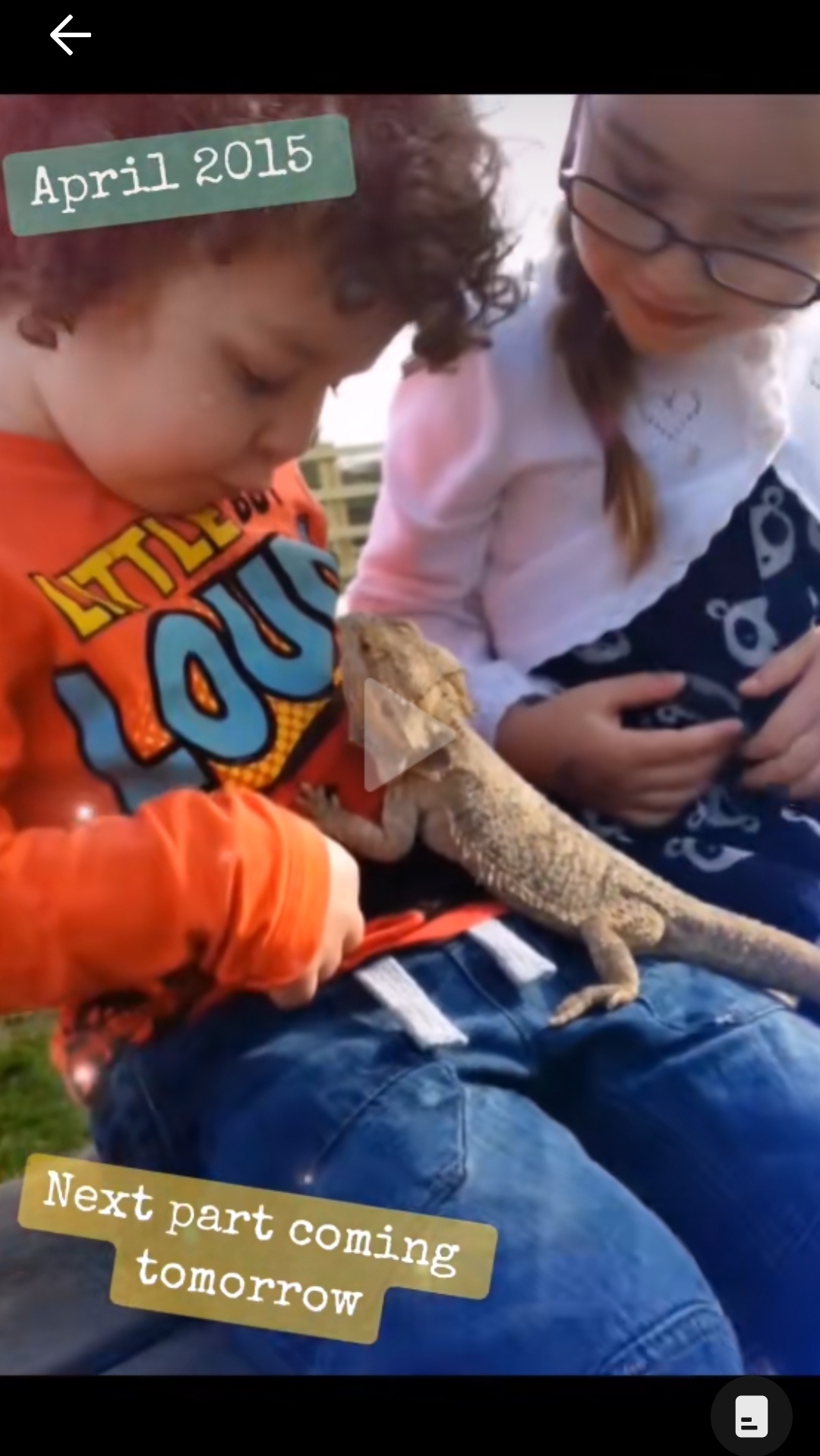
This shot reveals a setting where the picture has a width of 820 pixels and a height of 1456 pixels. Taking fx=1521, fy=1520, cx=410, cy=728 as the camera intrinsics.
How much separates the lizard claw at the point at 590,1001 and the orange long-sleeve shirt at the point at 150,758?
0.09m

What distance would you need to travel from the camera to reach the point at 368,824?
99cm

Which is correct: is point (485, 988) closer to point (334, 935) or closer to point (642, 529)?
point (334, 935)

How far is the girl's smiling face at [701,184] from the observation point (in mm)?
948

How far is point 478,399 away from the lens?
3.26ft

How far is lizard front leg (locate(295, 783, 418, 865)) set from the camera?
0.98 m

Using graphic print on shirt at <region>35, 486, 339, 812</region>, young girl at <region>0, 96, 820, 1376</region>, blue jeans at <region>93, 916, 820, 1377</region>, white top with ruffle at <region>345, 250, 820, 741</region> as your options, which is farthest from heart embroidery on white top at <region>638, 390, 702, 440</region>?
blue jeans at <region>93, 916, 820, 1377</region>
